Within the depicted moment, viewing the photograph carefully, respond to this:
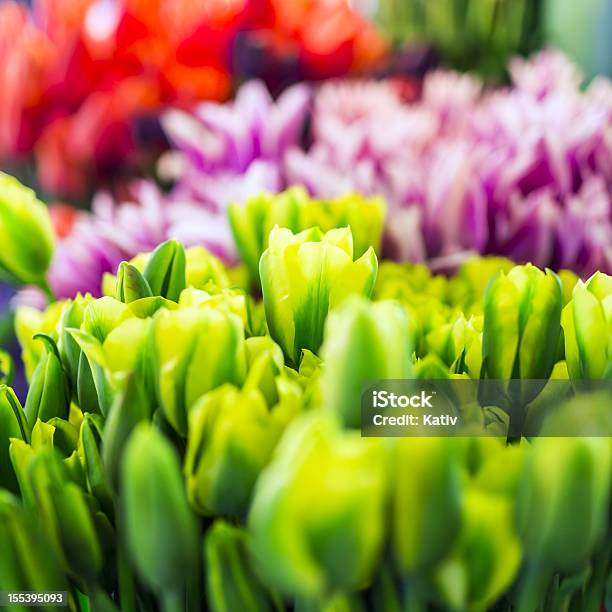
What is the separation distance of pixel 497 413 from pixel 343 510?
7 centimetres

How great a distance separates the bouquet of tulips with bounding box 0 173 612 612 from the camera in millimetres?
160

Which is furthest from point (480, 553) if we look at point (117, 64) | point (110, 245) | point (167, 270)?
point (117, 64)

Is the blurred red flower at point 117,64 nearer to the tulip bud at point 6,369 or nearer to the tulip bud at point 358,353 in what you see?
the tulip bud at point 6,369

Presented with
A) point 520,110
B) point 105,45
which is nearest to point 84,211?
point 105,45

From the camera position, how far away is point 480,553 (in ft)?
0.55

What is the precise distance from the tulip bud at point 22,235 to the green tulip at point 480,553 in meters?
0.19

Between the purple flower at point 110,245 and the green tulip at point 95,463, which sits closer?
the green tulip at point 95,463

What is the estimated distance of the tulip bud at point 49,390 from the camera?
9.0 inches

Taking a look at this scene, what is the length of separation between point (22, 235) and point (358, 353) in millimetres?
169

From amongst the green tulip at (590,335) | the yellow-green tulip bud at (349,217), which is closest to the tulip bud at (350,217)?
the yellow-green tulip bud at (349,217)

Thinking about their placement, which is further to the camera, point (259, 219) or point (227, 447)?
point (259, 219)

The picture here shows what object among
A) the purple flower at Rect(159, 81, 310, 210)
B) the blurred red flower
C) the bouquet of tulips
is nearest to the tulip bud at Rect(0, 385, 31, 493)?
the bouquet of tulips

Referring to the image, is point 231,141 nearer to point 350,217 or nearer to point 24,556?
point 350,217

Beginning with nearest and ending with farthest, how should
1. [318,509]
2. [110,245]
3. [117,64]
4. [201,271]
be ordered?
[318,509]
[201,271]
[110,245]
[117,64]
